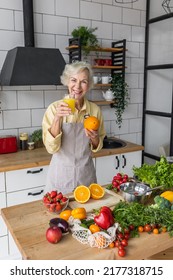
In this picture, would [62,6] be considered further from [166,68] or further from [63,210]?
[63,210]

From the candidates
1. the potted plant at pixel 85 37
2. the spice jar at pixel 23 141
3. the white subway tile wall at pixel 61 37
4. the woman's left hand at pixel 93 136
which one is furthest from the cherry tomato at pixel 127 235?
the potted plant at pixel 85 37

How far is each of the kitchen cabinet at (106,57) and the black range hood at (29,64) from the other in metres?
0.29

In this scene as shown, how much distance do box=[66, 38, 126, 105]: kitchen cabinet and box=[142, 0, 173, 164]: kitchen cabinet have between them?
0.46 metres

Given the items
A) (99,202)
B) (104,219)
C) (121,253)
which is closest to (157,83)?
(99,202)

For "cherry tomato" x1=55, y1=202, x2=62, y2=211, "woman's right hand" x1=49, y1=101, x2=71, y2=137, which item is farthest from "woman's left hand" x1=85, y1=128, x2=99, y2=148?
"cherry tomato" x1=55, y1=202, x2=62, y2=211

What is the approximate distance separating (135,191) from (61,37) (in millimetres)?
1850

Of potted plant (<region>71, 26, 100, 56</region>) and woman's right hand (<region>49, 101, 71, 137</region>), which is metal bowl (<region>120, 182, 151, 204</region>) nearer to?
woman's right hand (<region>49, 101, 71, 137</region>)

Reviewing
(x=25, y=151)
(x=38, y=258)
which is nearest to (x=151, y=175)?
(x=38, y=258)

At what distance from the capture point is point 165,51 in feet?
9.98

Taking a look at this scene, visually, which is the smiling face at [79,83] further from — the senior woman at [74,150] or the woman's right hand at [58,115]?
the woman's right hand at [58,115]

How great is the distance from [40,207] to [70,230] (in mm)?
282

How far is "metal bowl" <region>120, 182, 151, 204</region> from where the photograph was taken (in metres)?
1.40

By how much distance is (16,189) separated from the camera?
7.15 ft

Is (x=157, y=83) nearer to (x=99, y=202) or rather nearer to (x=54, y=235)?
(x=99, y=202)
